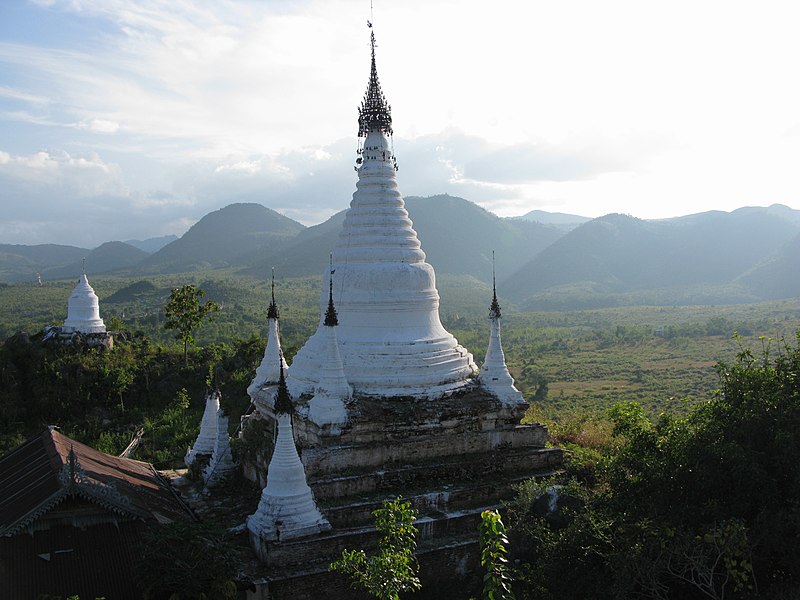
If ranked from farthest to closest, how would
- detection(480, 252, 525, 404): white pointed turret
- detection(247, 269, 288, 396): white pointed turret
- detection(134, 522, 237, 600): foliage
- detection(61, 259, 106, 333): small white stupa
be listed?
detection(61, 259, 106, 333): small white stupa, detection(247, 269, 288, 396): white pointed turret, detection(480, 252, 525, 404): white pointed turret, detection(134, 522, 237, 600): foliage

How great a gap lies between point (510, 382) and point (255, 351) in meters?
16.3

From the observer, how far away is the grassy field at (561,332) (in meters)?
50.4

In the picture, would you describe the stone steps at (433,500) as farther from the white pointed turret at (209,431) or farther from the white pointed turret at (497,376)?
the white pointed turret at (209,431)

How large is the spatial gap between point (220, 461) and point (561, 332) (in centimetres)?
8921

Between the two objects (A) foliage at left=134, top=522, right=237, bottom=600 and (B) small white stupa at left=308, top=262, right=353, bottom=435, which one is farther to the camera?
(B) small white stupa at left=308, top=262, right=353, bottom=435

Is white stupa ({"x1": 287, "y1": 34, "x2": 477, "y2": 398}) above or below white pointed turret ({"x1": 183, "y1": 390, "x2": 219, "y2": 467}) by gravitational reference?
above

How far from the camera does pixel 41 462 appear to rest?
14.4 m

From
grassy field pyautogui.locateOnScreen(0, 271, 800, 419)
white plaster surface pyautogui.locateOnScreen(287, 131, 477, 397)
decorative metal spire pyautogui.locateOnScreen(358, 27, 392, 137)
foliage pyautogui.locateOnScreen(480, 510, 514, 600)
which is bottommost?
grassy field pyautogui.locateOnScreen(0, 271, 800, 419)

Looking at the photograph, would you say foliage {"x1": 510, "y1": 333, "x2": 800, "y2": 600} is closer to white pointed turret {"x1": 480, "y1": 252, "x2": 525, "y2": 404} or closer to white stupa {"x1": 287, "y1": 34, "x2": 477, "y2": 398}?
white pointed turret {"x1": 480, "y1": 252, "x2": 525, "y2": 404}

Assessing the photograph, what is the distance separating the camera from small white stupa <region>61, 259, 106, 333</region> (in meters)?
32.5

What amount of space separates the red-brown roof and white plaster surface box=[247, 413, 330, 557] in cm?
211

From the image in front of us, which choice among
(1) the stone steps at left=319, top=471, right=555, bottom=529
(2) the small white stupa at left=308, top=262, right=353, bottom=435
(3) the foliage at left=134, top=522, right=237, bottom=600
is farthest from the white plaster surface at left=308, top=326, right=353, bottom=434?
(3) the foliage at left=134, top=522, right=237, bottom=600

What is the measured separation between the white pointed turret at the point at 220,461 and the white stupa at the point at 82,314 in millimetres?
18450

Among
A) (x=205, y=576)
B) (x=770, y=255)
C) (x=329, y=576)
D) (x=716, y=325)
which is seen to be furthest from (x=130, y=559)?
(x=770, y=255)
